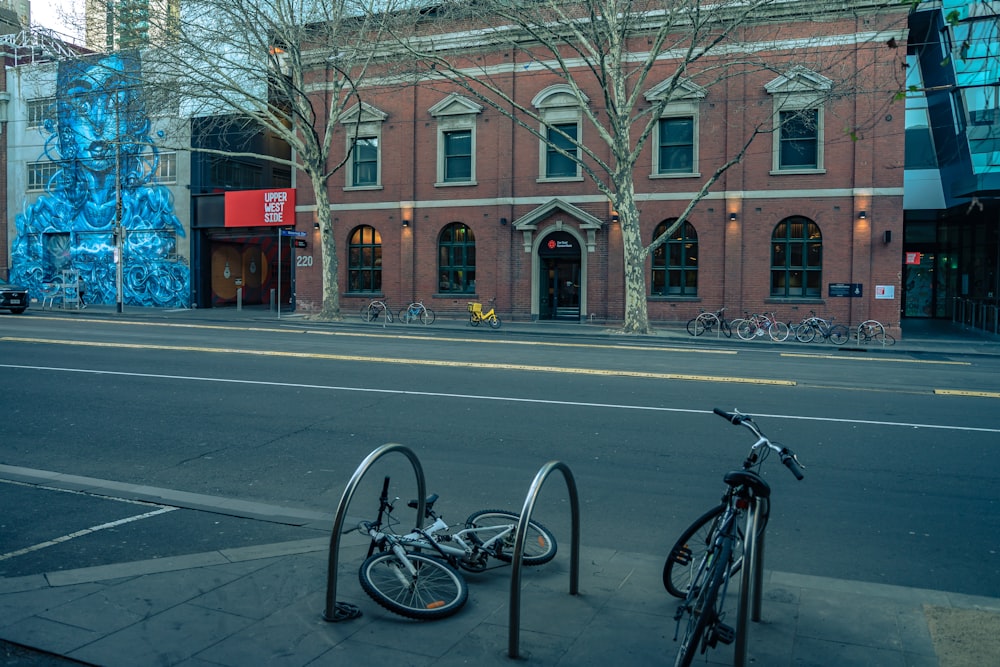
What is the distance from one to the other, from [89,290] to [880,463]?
4011cm

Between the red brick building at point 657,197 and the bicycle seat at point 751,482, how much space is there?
22.9 meters

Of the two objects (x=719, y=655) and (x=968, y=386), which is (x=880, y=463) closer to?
(x=719, y=655)

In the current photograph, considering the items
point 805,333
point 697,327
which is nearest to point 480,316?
point 697,327

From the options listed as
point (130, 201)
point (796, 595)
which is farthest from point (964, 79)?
point (130, 201)

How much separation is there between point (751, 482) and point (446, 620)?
Answer: 5.97 feet

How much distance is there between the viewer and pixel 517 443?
9250 millimetres

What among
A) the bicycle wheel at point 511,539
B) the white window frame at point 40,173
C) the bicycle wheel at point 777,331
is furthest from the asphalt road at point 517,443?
the white window frame at point 40,173

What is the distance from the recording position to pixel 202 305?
126 feet

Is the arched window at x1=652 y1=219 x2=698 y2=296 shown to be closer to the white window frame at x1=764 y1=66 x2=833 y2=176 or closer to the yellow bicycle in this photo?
the white window frame at x1=764 y1=66 x2=833 y2=176

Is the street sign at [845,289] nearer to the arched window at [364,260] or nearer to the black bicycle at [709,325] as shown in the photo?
the black bicycle at [709,325]

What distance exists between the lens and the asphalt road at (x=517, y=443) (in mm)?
6305

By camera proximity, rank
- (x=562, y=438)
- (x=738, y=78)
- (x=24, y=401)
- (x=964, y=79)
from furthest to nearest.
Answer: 1. (x=738, y=78)
2. (x=964, y=79)
3. (x=24, y=401)
4. (x=562, y=438)

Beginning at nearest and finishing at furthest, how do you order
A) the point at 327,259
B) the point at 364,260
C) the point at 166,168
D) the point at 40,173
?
the point at 327,259
the point at 364,260
the point at 166,168
the point at 40,173

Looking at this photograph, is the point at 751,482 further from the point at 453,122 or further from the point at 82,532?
the point at 453,122
